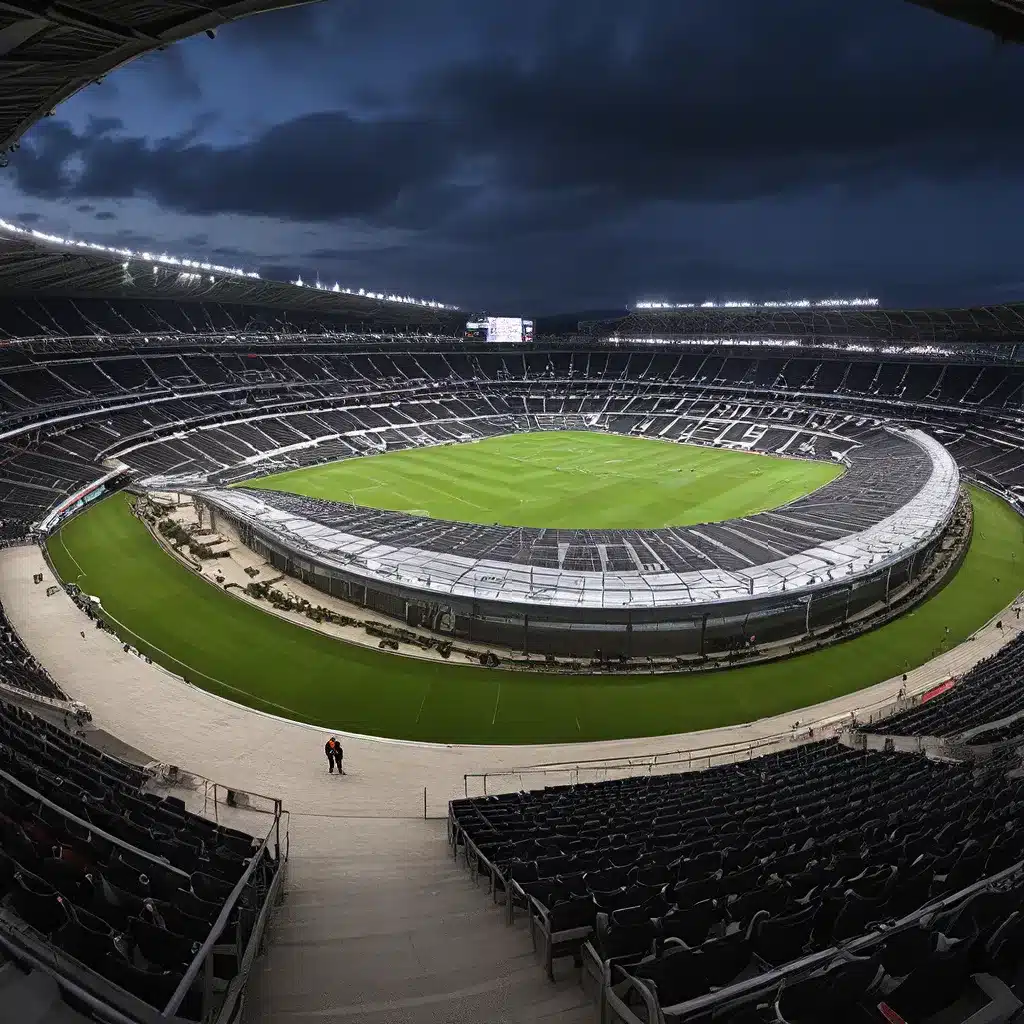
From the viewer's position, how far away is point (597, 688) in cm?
2570

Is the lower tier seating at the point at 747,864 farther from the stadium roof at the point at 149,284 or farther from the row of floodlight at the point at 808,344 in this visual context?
the row of floodlight at the point at 808,344

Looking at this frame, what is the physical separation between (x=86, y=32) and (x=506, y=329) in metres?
108

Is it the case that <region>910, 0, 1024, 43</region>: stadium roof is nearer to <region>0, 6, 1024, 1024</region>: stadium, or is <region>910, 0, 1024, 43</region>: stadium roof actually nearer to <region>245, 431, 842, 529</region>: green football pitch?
<region>0, 6, 1024, 1024</region>: stadium

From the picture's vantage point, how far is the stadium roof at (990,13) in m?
7.93

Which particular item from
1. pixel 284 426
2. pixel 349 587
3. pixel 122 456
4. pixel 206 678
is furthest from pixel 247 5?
pixel 284 426

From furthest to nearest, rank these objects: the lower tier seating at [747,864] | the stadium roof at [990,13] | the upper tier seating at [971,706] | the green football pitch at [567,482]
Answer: the green football pitch at [567,482] → the upper tier seating at [971,706] → the stadium roof at [990,13] → the lower tier seating at [747,864]

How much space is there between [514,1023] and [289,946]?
360 cm

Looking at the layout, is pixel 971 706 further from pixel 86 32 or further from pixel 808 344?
pixel 808 344

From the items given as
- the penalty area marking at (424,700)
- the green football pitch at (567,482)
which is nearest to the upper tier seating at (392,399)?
the green football pitch at (567,482)

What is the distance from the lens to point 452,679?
2600cm

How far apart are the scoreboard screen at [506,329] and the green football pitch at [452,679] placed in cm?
8818

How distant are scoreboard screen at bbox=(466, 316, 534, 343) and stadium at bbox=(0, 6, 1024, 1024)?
140ft

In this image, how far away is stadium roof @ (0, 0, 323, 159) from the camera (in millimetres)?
9297

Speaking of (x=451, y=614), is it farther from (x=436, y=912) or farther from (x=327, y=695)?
(x=436, y=912)
